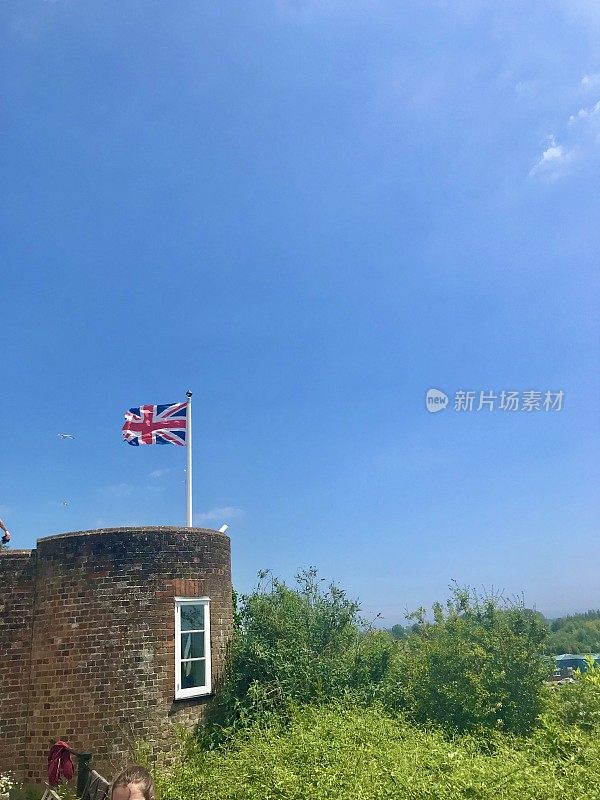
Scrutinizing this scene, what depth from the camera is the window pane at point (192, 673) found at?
12.2 meters

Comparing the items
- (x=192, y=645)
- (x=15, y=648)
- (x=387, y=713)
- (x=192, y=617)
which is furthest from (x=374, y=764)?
(x=15, y=648)

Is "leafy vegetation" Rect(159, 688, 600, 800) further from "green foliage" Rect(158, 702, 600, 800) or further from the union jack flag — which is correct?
the union jack flag

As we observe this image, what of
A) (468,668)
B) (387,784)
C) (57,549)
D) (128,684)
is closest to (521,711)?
(468,668)

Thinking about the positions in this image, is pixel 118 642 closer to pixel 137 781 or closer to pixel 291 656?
pixel 291 656

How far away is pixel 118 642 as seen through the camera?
11.8m

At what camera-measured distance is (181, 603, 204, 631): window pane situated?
12508 millimetres

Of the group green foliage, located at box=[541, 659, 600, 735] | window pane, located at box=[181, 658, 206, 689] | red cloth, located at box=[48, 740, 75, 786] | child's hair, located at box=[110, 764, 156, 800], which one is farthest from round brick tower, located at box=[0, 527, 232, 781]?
child's hair, located at box=[110, 764, 156, 800]

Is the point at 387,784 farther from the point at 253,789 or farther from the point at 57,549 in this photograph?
the point at 57,549

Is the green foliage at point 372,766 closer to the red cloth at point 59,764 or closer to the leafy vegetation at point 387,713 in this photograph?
the leafy vegetation at point 387,713

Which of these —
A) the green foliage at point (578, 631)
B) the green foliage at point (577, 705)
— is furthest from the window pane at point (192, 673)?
the green foliage at point (578, 631)

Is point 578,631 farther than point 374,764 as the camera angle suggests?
Yes

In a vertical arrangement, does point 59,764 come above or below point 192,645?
below

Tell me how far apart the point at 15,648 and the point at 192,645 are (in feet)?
10.6

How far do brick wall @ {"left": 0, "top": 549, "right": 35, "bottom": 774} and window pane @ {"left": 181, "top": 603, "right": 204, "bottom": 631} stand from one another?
9.31ft
